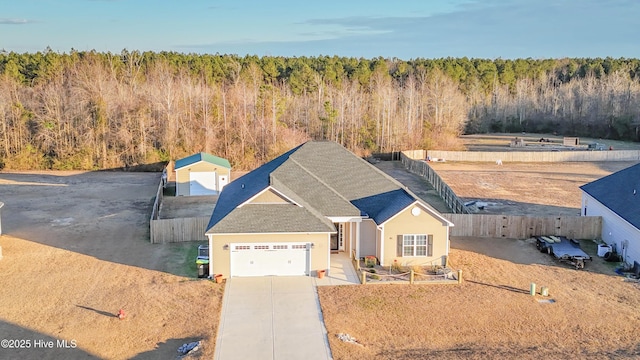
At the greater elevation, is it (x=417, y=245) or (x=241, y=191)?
(x=241, y=191)

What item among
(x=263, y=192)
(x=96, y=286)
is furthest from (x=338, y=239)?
(x=96, y=286)

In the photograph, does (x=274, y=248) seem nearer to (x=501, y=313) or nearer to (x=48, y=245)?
(x=501, y=313)

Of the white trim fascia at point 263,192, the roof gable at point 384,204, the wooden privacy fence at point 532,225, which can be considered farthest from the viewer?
the wooden privacy fence at point 532,225

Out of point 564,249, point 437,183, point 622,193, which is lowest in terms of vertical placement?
point 564,249

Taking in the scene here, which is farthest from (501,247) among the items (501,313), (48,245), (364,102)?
(364,102)

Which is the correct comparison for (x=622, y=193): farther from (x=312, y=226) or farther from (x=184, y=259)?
(x=184, y=259)

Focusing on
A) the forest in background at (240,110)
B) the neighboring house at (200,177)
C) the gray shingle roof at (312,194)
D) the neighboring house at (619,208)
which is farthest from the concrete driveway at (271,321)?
the forest in background at (240,110)

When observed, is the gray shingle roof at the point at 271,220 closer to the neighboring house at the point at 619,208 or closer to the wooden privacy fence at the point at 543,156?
the neighboring house at the point at 619,208
